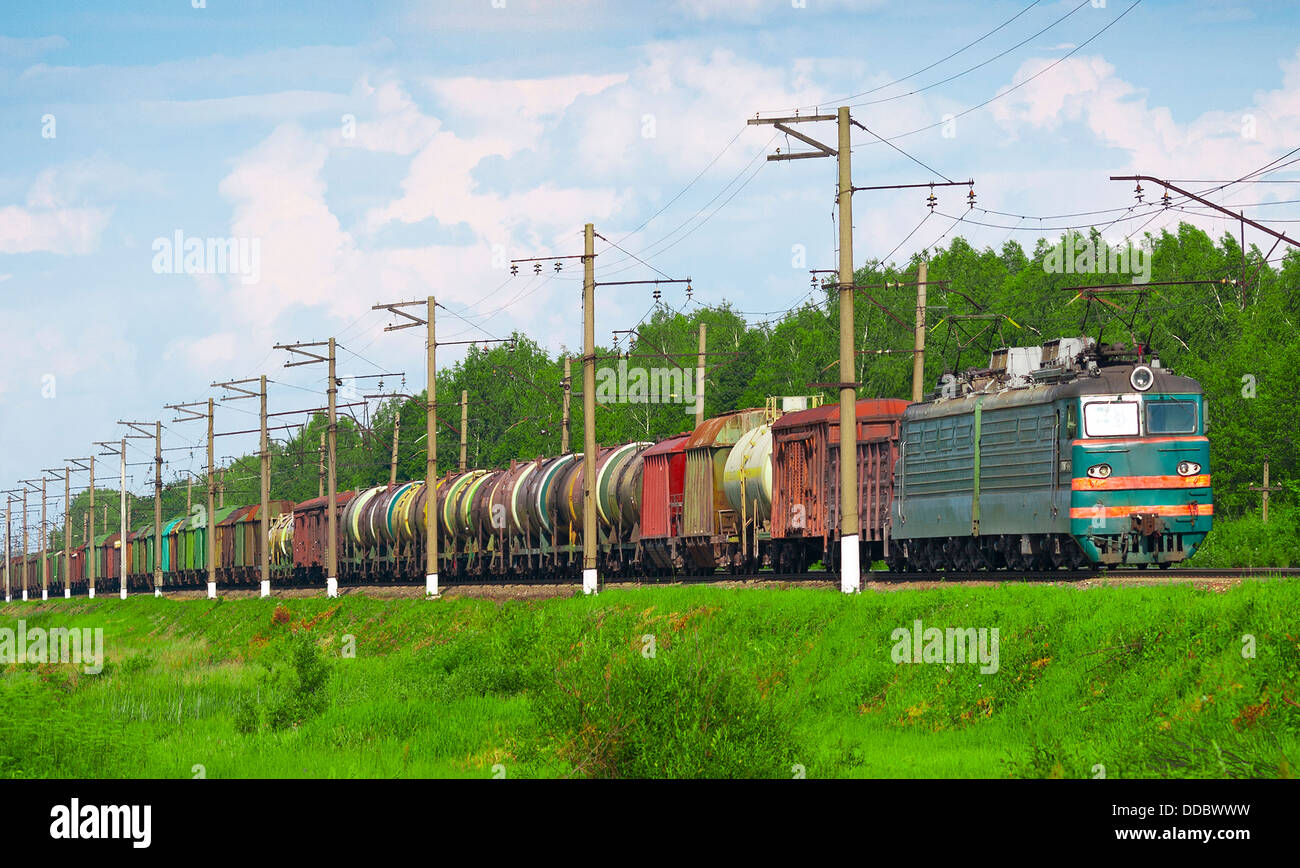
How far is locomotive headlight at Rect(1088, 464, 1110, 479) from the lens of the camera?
26938mm

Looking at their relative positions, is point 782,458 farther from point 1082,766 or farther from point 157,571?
point 157,571

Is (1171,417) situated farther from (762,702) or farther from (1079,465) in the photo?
(762,702)

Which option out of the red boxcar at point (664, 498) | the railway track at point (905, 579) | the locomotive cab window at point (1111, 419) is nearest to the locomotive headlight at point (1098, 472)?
the locomotive cab window at point (1111, 419)
